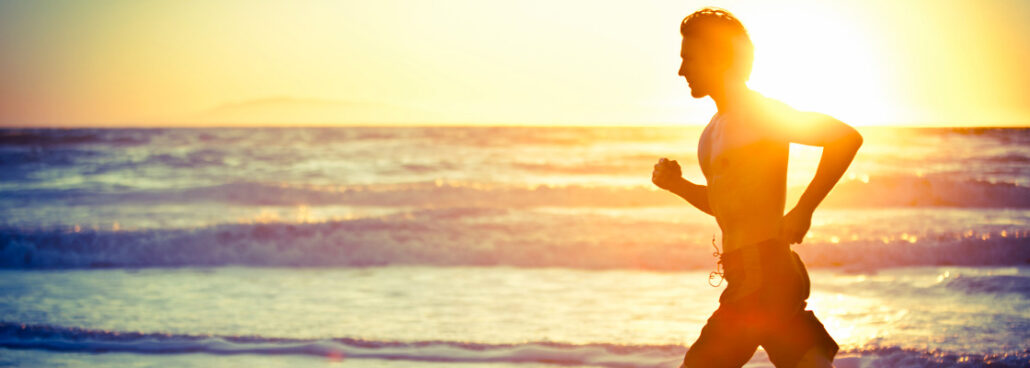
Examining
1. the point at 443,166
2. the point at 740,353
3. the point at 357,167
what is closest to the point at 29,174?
the point at 357,167

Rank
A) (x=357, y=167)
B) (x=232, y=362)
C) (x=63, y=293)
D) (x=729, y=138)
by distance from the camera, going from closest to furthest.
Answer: (x=729, y=138), (x=232, y=362), (x=63, y=293), (x=357, y=167)

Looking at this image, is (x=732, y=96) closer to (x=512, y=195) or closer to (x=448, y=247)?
(x=448, y=247)

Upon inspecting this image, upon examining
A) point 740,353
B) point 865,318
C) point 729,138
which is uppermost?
point 729,138

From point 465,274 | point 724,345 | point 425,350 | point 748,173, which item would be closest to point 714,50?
point 748,173

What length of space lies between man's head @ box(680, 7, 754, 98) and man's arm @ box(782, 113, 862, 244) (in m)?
0.26

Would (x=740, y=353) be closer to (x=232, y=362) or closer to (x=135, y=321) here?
(x=232, y=362)

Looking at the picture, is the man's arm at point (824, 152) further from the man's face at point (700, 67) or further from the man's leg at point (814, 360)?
the man's leg at point (814, 360)

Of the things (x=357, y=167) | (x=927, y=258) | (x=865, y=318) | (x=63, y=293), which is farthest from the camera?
(x=357, y=167)

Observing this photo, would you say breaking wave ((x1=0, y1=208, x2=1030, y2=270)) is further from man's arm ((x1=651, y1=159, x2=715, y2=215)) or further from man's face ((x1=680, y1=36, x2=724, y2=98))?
man's face ((x1=680, y1=36, x2=724, y2=98))

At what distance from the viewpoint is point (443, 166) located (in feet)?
97.3

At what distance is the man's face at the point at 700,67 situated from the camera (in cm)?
242

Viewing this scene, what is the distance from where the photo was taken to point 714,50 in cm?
240

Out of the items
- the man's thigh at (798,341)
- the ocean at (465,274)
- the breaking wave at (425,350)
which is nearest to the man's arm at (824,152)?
the man's thigh at (798,341)

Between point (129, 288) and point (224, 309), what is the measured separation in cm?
187
